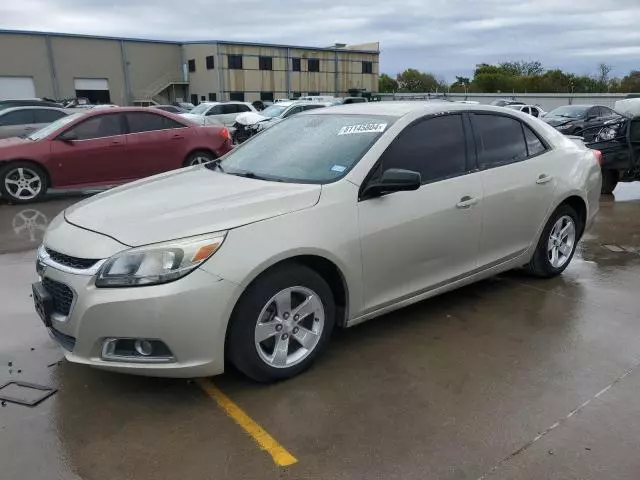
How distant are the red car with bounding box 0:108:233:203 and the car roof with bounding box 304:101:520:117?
586cm

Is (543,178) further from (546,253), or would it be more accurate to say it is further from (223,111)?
(223,111)

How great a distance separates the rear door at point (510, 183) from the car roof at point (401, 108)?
0.37 feet

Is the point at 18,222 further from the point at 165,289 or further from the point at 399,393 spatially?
the point at 399,393

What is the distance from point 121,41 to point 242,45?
11913mm

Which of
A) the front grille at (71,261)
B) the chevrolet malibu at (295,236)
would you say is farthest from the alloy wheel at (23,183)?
the front grille at (71,261)

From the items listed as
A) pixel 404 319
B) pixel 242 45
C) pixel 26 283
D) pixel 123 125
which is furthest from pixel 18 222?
pixel 242 45

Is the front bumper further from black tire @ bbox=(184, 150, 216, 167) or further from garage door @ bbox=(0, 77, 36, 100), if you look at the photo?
garage door @ bbox=(0, 77, 36, 100)

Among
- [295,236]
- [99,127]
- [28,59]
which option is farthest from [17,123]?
[28,59]

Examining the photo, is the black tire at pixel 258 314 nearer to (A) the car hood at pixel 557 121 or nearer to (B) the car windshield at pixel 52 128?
(B) the car windshield at pixel 52 128

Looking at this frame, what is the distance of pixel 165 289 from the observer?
114 inches

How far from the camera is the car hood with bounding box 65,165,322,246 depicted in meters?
3.08

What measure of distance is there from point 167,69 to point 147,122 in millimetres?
54496

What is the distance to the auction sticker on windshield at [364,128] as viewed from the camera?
3.95 m

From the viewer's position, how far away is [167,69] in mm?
60406
